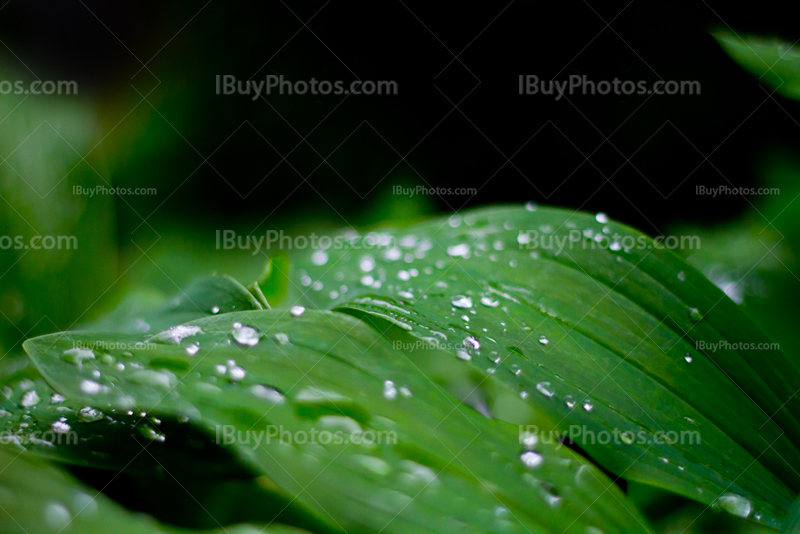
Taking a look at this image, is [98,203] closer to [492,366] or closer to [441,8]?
[441,8]

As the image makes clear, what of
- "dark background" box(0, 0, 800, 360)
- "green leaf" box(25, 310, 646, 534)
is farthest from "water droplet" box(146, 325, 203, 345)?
"dark background" box(0, 0, 800, 360)

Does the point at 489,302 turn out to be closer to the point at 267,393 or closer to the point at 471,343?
the point at 471,343

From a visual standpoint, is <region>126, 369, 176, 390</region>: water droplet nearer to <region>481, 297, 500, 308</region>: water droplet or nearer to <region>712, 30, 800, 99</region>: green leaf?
<region>481, 297, 500, 308</region>: water droplet

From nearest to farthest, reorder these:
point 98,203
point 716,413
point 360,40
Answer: point 716,413 → point 98,203 → point 360,40

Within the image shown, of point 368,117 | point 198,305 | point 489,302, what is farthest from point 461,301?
point 368,117

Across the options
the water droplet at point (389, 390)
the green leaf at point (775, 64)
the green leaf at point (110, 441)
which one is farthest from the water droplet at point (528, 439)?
the green leaf at point (775, 64)

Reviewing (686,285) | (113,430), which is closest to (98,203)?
(113,430)

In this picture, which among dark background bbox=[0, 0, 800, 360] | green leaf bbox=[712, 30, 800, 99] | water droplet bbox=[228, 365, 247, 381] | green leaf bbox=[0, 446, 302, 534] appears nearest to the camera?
green leaf bbox=[0, 446, 302, 534]
